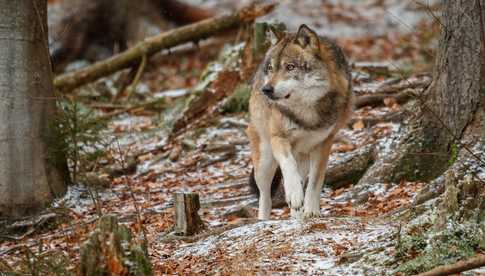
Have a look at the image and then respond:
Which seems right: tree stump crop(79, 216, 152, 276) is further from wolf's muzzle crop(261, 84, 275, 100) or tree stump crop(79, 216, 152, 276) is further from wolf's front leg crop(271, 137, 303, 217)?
wolf's muzzle crop(261, 84, 275, 100)

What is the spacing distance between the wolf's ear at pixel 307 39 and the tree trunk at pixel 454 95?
1.24m

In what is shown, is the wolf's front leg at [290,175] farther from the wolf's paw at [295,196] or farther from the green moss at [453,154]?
the green moss at [453,154]

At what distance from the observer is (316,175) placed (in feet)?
26.3

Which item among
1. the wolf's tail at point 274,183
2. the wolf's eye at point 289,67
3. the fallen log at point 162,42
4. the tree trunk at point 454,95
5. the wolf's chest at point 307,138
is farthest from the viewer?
the fallen log at point 162,42

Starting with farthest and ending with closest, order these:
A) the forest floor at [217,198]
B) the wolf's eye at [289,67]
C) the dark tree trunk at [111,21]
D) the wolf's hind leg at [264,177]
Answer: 1. the dark tree trunk at [111,21]
2. the wolf's hind leg at [264,177]
3. the wolf's eye at [289,67]
4. the forest floor at [217,198]

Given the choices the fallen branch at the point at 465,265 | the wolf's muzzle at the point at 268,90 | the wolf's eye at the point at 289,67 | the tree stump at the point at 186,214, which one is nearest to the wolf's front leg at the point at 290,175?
the wolf's muzzle at the point at 268,90

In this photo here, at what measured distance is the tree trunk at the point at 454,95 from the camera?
7.34 metres

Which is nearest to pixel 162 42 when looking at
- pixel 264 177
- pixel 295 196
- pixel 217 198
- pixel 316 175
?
pixel 217 198

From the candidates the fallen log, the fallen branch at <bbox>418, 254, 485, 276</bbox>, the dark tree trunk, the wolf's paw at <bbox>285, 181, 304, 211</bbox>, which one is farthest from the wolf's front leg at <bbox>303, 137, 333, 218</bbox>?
the dark tree trunk

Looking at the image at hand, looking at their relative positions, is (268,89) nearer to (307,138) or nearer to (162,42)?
(307,138)

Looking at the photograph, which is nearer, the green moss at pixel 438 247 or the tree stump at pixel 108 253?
the tree stump at pixel 108 253

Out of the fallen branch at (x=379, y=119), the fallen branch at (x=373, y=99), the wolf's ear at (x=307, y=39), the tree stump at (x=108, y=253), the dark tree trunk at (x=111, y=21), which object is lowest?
the tree stump at (x=108, y=253)

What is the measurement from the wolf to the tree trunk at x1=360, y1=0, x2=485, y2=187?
89 cm

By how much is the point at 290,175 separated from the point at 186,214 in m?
1.11
